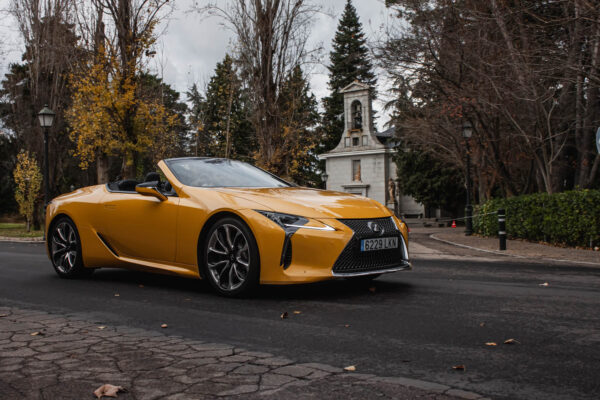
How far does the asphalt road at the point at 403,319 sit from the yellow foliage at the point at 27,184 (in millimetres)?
24641

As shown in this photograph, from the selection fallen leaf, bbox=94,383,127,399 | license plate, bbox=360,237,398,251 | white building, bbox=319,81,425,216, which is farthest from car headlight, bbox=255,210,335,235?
white building, bbox=319,81,425,216

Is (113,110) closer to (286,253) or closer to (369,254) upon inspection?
(286,253)

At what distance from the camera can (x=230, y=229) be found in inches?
226

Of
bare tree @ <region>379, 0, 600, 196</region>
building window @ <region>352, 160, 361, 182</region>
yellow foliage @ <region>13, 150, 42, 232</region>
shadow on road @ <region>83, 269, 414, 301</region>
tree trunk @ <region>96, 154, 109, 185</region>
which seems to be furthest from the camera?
building window @ <region>352, 160, 361, 182</region>

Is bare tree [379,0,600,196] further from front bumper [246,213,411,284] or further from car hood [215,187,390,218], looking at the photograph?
front bumper [246,213,411,284]

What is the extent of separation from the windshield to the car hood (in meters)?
0.39

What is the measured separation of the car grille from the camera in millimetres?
5398

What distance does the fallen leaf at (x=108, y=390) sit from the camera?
295 cm

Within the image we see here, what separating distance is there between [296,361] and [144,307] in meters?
2.42

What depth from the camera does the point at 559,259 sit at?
37.2ft

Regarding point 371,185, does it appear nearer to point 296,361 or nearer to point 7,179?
point 7,179

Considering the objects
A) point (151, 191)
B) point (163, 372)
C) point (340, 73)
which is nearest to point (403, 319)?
point (163, 372)

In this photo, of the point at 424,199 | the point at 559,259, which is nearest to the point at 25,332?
the point at 559,259

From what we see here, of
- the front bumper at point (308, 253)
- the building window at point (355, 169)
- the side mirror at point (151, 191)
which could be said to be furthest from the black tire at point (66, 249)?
the building window at point (355, 169)
